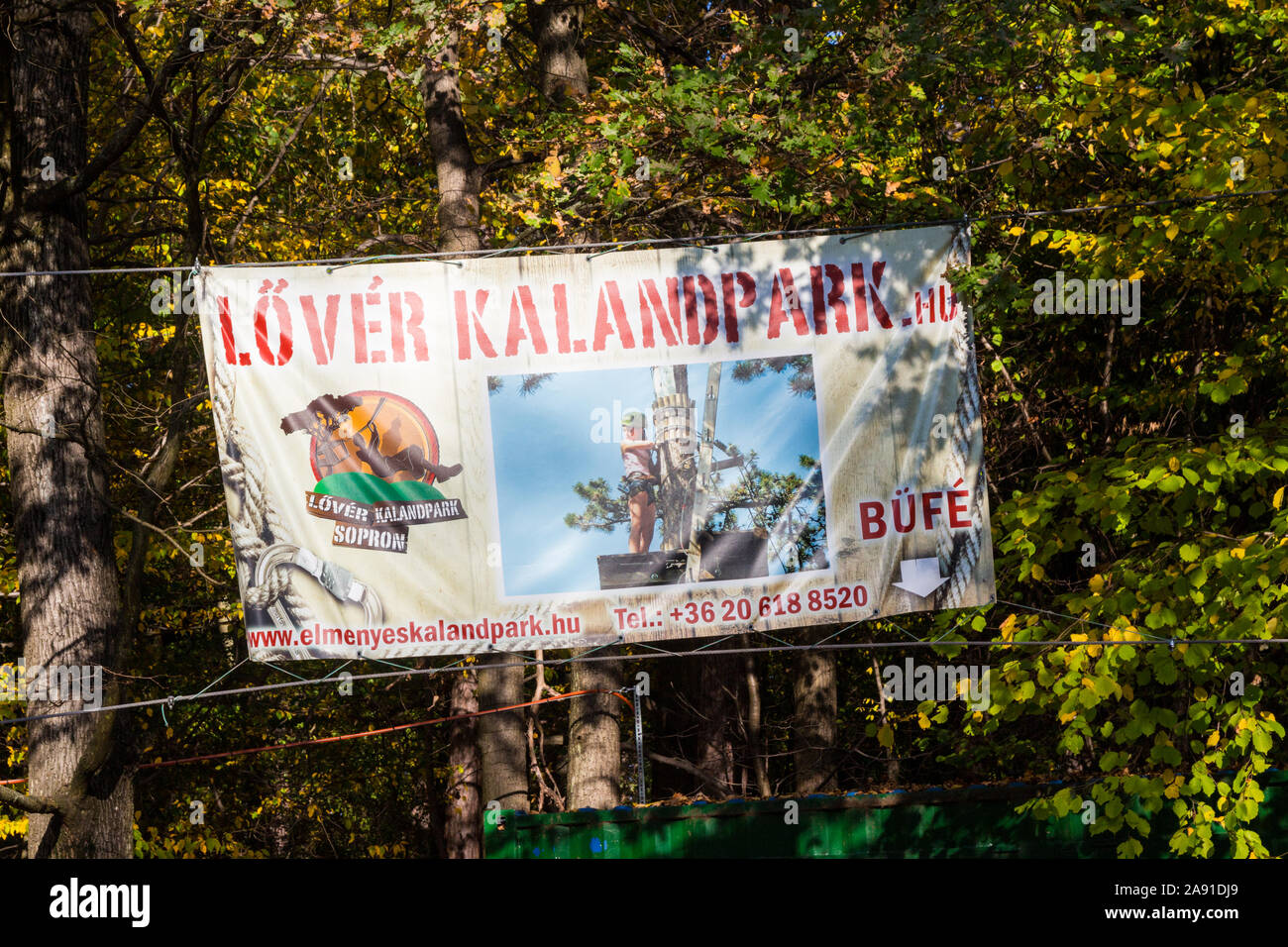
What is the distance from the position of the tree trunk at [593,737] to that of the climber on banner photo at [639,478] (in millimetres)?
5249

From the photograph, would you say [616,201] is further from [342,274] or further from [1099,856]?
A: [1099,856]

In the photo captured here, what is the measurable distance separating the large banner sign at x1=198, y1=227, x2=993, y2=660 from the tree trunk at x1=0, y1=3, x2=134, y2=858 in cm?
233

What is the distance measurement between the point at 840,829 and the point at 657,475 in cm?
419

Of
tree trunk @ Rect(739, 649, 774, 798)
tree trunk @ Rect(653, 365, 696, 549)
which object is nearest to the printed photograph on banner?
tree trunk @ Rect(653, 365, 696, 549)

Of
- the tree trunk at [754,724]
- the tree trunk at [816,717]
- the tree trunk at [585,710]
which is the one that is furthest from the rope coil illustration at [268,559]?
the tree trunk at [754,724]

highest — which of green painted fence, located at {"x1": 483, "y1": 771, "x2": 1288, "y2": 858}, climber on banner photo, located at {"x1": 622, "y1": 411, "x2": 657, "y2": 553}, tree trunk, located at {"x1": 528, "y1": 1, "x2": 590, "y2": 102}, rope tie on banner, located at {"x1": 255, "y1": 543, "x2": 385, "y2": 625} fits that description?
tree trunk, located at {"x1": 528, "y1": 1, "x2": 590, "y2": 102}

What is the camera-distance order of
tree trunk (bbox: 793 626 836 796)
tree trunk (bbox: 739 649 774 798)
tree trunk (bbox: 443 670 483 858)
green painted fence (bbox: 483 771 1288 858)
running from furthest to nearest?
tree trunk (bbox: 443 670 483 858) → tree trunk (bbox: 739 649 774 798) → tree trunk (bbox: 793 626 836 796) → green painted fence (bbox: 483 771 1288 858)

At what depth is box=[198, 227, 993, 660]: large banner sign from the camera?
6.70 metres

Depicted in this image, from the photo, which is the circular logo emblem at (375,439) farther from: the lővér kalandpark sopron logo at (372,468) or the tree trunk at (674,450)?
the tree trunk at (674,450)

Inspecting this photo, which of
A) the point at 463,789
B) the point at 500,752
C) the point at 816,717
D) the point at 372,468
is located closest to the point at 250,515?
the point at 372,468

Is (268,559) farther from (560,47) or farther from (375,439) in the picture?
(560,47)

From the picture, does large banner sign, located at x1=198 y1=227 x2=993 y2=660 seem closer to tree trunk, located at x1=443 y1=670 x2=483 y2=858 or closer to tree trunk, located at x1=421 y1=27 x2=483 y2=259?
tree trunk, located at x1=421 y1=27 x2=483 y2=259

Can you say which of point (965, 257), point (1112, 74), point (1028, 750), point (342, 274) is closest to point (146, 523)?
point (342, 274)

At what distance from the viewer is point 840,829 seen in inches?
381
